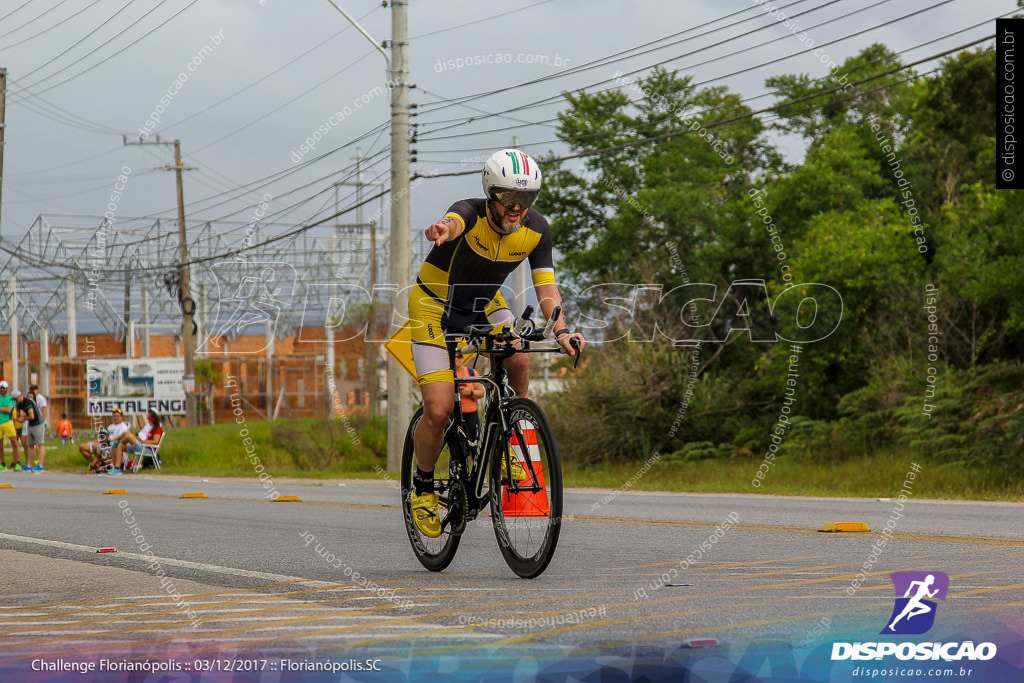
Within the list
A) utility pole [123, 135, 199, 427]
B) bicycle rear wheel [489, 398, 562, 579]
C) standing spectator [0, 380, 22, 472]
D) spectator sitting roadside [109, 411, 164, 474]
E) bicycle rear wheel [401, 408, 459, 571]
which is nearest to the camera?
bicycle rear wheel [489, 398, 562, 579]

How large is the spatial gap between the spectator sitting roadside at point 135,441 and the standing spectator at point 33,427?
2076mm

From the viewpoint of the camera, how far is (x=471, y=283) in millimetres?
6543

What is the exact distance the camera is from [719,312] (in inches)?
1196

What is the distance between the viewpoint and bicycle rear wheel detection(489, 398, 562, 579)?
5.82 meters

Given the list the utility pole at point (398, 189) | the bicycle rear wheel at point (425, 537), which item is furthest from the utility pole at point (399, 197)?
the bicycle rear wheel at point (425, 537)

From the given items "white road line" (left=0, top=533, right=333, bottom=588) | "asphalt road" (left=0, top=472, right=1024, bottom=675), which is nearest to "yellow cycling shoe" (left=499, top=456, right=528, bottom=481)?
"asphalt road" (left=0, top=472, right=1024, bottom=675)

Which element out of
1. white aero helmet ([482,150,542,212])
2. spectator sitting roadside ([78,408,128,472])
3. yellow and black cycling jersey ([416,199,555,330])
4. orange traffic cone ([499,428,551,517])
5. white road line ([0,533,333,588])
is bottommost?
spectator sitting roadside ([78,408,128,472])

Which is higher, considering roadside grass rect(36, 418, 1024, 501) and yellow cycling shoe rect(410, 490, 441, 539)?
yellow cycling shoe rect(410, 490, 441, 539)

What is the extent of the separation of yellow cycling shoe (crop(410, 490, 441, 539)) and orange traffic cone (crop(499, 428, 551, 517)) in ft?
2.68

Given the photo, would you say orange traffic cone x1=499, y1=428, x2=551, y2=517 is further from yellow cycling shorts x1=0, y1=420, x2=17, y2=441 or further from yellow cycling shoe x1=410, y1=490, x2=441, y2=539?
yellow cycling shorts x1=0, y1=420, x2=17, y2=441

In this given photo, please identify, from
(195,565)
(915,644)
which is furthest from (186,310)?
(915,644)

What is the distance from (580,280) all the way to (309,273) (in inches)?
1475

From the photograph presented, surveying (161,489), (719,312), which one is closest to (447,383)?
(161,489)

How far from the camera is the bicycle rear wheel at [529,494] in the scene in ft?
19.1
